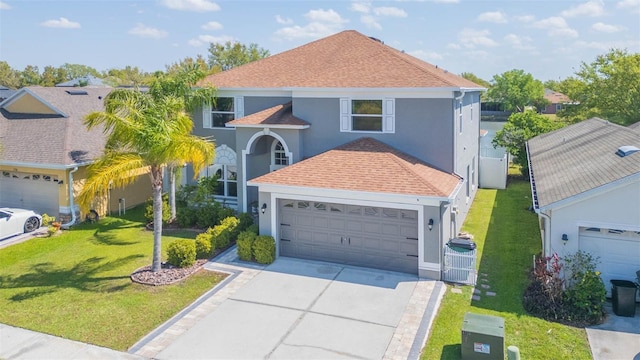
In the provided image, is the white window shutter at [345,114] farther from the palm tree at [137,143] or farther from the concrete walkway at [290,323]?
the concrete walkway at [290,323]

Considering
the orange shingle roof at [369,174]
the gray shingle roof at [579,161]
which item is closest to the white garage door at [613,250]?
the gray shingle roof at [579,161]

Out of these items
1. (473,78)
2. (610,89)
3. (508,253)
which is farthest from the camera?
(473,78)

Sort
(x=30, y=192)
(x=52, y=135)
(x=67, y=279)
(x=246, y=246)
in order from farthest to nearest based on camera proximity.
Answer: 1. (x=52, y=135)
2. (x=30, y=192)
3. (x=246, y=246)
4. (x=67, y=279)

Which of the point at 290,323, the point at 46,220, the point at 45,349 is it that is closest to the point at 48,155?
the point at 46,220

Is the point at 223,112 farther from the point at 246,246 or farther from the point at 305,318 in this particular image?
the point at 305,318

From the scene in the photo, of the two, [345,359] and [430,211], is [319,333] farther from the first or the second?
[430,211]

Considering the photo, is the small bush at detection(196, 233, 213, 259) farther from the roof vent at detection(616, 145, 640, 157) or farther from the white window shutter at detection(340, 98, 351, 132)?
the roof vent at detection(616, 145, 640, 157)
